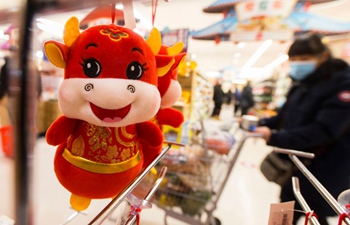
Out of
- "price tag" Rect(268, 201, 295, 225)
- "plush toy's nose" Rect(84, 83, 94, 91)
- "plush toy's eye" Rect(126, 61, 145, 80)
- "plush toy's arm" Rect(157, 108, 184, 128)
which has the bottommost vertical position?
"price tag" Rect(268, 201, 295, 225)

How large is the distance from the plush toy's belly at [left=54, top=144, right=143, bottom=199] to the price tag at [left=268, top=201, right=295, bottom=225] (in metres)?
0.37

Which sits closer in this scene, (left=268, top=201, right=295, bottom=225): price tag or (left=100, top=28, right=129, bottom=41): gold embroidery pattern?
(left=100, top=28, right=129, bottom=41): gold embroidery pattern

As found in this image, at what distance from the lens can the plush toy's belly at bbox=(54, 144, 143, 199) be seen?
0.45m

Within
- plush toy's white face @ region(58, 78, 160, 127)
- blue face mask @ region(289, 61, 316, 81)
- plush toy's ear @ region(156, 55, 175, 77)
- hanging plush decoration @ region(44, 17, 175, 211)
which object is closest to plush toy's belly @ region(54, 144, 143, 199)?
hanging plush decoration @ region(44, 17, 175, 211)

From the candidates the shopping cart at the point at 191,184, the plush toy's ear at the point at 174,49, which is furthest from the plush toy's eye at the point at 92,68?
the shopping cart at the point at 191,184

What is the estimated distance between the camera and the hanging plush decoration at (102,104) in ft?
1.30

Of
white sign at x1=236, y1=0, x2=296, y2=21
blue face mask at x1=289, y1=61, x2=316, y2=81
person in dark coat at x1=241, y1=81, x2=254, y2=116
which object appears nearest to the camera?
blue face mask at x1=289, y1=61, x2=316, y2=81

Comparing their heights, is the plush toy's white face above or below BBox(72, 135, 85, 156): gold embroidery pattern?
above

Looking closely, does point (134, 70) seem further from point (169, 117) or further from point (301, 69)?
point (301, 69)

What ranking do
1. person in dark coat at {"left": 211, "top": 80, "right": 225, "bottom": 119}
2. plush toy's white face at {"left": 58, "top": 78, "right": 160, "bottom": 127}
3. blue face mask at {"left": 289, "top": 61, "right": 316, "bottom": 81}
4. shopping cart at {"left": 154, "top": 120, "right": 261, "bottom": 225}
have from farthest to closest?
person in dark coat at {"left": 211, "top": 80, "right": 225, "bottom": 119} < shopping cart at {"left": 154, "top": 120, "right": 261, "bottom": 225} < blue face mask at {"left": 289, "top": 61, "right": 316, "bottom": 81} < plush toy's white face at {"left": 58, "top": 78, "right": 160, "bottom": 127}

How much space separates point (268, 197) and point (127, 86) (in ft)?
6.03

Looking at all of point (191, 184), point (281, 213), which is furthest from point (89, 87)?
point (191, 184)

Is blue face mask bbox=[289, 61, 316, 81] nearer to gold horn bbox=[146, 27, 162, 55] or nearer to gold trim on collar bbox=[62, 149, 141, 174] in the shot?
gold horn bbox=[146, 27, 162, 55]

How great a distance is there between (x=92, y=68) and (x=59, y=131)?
0.51ft
